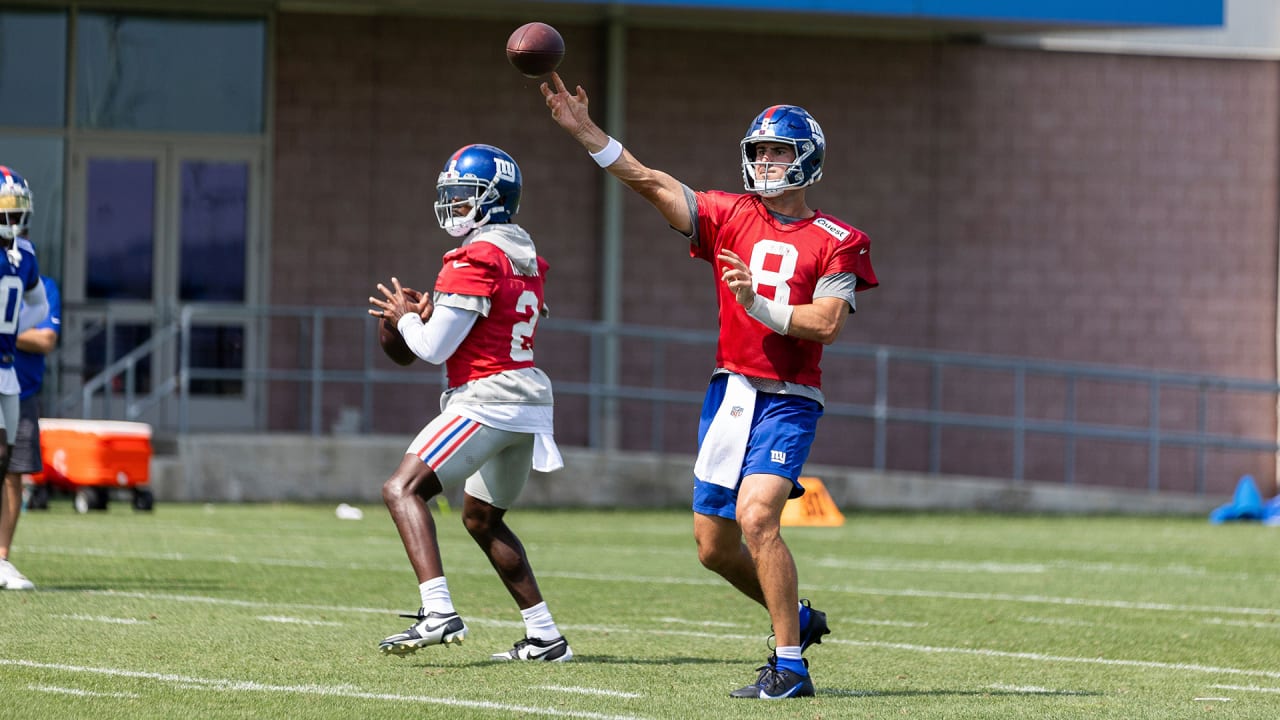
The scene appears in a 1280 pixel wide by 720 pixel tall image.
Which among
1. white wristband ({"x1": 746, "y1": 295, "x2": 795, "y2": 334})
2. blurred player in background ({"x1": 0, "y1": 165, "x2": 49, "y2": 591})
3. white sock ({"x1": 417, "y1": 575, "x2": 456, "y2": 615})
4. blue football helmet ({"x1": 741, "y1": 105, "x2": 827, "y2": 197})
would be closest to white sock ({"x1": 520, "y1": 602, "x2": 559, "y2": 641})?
white sock ({"x1": 417, "y1": 575, "x2": 456, "y2": 615})

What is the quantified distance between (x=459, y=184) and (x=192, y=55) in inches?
607

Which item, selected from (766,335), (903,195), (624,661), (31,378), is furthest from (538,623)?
(903,195)

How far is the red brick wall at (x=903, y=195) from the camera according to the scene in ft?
73.8

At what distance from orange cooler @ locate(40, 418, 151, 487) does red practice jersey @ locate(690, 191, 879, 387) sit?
1141cm

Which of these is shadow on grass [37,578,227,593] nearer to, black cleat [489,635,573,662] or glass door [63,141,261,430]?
black cleat [489,635,573,662]

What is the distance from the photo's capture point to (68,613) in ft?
28.9

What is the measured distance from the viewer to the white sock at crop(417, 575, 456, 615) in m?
7.18

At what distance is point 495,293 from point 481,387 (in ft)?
1.20

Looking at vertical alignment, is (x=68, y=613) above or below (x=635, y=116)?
below

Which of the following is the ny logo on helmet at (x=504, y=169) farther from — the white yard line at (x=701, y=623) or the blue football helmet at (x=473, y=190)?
the white yard line at (x=701, y=623)

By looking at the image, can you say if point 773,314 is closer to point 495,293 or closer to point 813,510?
point 495,293

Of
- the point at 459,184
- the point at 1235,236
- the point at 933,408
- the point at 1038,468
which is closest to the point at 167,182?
the point at 933,408

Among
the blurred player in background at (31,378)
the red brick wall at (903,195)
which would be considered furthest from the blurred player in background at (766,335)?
the red brick wall at (903,195)

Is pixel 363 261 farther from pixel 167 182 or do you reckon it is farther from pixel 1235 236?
pixel 1235 236
